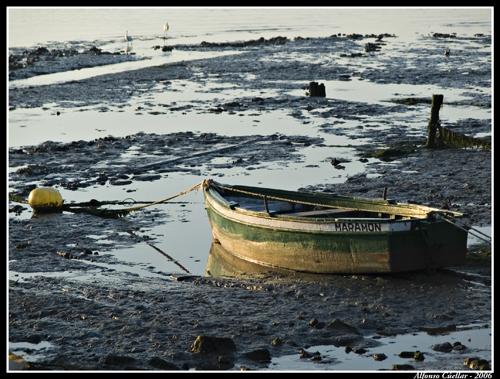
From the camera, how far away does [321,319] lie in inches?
522

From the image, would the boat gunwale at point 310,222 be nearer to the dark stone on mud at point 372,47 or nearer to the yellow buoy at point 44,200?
the yellow buoy at point 44,200

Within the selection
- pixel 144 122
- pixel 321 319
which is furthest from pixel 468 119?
pixel 321 319

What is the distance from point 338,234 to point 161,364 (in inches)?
177

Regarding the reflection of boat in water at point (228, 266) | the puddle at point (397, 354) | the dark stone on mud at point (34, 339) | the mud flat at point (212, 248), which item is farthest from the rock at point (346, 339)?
Result: the dark stone on mud at point (34, 339)

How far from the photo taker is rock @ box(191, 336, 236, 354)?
1191 centimetres

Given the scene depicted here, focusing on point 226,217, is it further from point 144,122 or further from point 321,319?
point 144,122

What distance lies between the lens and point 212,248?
58.1 feet

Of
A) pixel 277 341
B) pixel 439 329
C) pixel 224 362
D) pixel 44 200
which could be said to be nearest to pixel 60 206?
pixel 44 200

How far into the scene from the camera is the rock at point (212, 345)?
1191cm

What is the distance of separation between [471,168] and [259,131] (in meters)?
8.48

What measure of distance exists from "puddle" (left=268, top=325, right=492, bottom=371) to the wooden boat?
2327mm

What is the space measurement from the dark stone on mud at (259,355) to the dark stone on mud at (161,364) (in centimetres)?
90

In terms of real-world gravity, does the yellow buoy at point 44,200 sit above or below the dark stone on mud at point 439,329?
above

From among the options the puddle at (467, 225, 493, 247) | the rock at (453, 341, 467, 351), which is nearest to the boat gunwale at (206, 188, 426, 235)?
the puddle at (467, 225, 493, 247)
